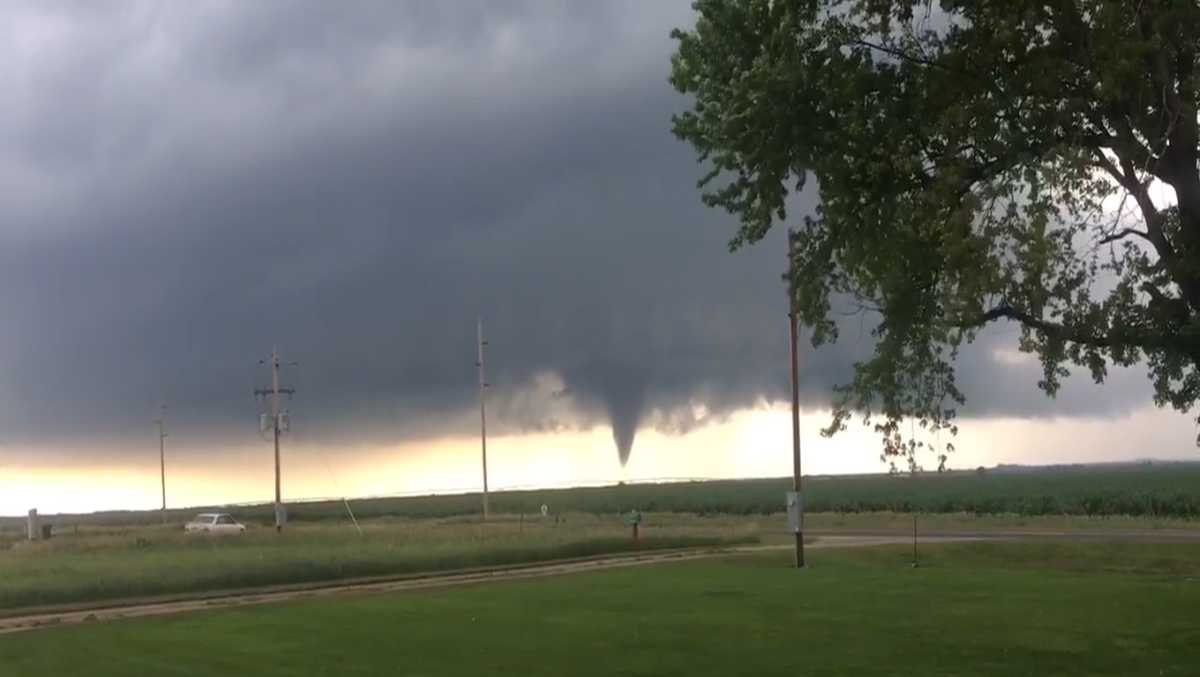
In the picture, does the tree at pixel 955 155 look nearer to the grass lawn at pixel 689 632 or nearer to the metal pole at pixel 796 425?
the grass lawn at pixel 689 632

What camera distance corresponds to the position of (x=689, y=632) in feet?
74.4

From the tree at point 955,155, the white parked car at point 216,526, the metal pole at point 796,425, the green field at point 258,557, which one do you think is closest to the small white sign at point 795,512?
the metal pole at point 796,425

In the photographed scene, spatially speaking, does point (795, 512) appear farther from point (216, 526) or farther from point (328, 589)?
point (216, 526)

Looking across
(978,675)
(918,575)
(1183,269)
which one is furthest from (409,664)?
(918,575)

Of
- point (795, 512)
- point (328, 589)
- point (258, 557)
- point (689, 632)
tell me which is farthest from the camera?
point (258, 557)

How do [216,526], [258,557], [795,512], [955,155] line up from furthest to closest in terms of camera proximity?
1. [216,526]
2. [258,557]
3. [795,512]
4. [955,155]

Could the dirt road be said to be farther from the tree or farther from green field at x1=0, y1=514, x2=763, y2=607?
the tree

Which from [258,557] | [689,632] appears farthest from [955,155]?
[258,557]

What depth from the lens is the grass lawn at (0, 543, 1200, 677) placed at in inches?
738

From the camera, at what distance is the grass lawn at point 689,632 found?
18734 mm

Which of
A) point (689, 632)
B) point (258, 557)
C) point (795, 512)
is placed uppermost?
point (795, 512)

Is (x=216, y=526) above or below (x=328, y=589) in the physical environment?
below

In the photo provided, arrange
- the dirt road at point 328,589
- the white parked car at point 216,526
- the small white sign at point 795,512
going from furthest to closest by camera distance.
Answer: the white parked car at point 216,526
the small white sign at point 795,512
the dirt road at point 328,589

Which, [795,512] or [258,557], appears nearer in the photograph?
[795,512]
